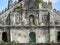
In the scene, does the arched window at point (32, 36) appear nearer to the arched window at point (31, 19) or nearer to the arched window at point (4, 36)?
the arched window at point (31, 19)

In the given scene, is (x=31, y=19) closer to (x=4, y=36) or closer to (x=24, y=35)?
(x=24, y=35)

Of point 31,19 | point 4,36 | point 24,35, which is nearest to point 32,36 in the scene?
point 24,35

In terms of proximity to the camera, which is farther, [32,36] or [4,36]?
[4,36]

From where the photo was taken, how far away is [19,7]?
227 ft

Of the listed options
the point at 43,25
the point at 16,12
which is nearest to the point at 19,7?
the point at 16,12

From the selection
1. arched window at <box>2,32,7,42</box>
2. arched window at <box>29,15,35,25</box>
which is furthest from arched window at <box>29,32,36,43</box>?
arched window at <box>2,32,7,42</box>

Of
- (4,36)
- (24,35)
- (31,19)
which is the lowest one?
(4,36)

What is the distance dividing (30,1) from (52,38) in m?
7.98

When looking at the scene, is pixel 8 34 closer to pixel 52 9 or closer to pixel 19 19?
pixel 19 19

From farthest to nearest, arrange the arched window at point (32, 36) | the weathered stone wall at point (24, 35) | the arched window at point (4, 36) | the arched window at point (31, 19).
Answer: the arched window at point (31, 19)
the arched window at point (4, 36)
the arched window at point (32, 36)
the weathered stone wall at point (24, 35)

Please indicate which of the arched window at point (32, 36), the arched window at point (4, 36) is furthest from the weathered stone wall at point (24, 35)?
the arched window at point (4, 36)

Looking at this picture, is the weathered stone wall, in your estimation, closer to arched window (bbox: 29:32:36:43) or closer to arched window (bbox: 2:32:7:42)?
arched window (bbox: 29:32:36:43)

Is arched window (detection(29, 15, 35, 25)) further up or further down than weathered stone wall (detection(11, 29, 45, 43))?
further up

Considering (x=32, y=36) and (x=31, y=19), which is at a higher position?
(x=31, y=19)
